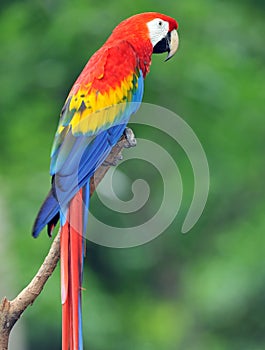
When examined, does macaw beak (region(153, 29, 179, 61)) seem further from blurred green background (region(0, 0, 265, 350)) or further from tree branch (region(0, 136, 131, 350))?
blurred green background (region(0, 0, 265, 350))

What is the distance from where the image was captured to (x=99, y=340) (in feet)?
10.3

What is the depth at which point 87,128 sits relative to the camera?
1.63 m

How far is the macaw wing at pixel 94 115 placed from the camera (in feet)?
4.96

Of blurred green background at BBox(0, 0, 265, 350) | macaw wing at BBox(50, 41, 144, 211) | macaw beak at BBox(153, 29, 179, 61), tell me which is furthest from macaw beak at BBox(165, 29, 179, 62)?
blurred green background at BBox(0, 0, 265, 350)

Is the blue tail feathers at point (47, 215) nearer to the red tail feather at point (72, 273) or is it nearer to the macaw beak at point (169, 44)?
the red tail feather at point (72, 273)

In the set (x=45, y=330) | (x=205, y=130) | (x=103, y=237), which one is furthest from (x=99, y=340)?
(x=205, y=130)

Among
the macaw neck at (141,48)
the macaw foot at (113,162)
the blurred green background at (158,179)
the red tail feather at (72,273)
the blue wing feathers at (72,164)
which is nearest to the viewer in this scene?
the red tail feather at (72,273)

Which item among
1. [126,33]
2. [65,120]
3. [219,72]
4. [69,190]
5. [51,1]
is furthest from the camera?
[51,1]

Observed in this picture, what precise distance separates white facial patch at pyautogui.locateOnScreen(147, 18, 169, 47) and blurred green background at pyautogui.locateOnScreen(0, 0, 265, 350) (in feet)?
4.22

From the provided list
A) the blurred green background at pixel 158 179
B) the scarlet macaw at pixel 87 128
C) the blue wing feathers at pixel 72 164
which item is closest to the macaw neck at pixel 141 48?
the scarlet macaw at pixel 87 128

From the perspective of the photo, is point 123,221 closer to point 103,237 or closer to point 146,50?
point 103,237

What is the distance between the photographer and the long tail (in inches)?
51.8

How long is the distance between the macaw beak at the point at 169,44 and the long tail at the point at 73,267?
511 millimetres

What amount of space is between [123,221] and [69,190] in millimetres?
1857
